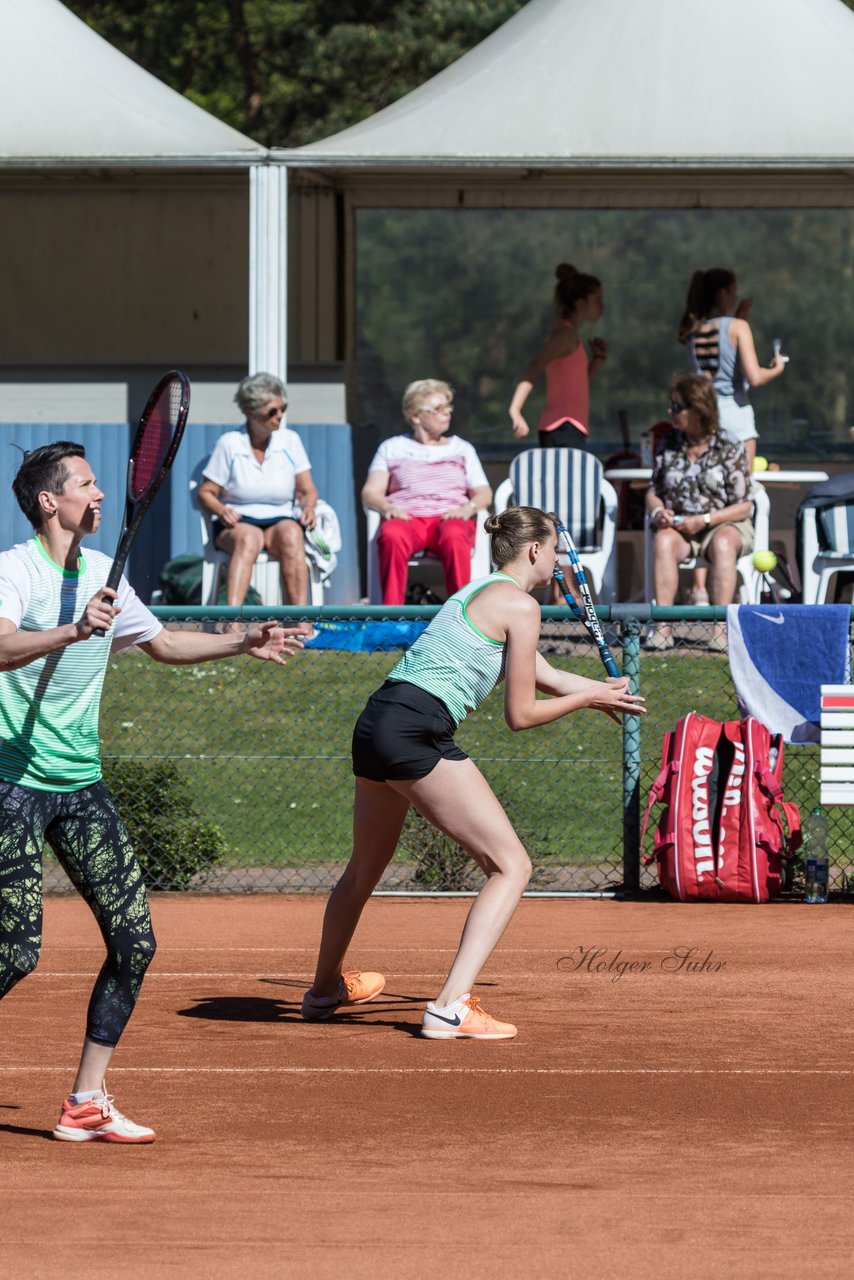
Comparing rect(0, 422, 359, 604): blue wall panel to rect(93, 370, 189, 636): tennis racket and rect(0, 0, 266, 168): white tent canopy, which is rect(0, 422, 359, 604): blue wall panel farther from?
rect(93, 370, 189, 636): tennis racket

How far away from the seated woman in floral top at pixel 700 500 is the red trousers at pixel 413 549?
3.97ft

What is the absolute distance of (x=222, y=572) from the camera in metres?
13.6

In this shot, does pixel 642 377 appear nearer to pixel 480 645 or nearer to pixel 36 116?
pixel 36 116

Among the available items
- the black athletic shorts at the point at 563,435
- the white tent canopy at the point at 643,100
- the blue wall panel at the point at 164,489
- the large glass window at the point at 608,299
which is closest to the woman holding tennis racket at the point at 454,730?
the white tent canopy at the point at 643,100

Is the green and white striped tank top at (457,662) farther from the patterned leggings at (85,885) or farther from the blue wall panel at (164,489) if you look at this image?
the blue wall panel at (164,489)

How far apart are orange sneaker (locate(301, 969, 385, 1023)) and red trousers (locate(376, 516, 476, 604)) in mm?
5645

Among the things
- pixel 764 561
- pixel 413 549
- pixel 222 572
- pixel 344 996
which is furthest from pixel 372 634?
pixel 344 996

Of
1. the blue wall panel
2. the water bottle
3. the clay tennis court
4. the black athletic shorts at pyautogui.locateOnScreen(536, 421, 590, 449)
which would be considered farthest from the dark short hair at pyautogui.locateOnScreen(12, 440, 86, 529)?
the black athletic shorts at pyautogui.locateOnScreen(536, 421, 590, 449)

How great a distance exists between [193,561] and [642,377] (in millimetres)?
13695

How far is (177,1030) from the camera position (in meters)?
7.24

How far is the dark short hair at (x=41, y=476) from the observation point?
559 cm

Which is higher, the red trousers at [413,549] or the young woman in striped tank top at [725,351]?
the young woman in striped tank top at [725,351]

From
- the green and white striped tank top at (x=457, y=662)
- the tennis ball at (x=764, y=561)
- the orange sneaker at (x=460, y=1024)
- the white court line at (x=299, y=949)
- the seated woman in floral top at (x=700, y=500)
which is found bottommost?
the white court line at (x=299, y=949)

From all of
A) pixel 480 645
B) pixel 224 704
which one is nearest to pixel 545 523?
pixel 480 645
